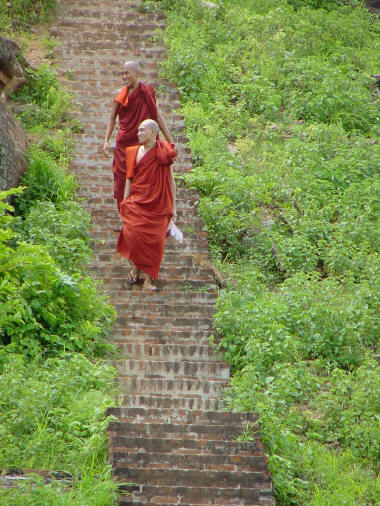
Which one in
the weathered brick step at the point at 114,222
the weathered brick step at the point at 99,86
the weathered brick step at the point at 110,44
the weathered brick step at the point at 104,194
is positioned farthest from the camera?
the weathered brick step at the point at 110,44

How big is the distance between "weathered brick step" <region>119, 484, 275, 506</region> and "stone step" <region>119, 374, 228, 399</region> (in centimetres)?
166

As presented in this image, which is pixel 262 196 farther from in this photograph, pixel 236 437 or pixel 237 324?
pixel 236 437

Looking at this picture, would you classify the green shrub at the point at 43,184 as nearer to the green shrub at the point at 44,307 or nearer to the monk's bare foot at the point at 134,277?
the monk's bare foot at the point at 134,277

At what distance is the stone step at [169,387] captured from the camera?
7.67 m

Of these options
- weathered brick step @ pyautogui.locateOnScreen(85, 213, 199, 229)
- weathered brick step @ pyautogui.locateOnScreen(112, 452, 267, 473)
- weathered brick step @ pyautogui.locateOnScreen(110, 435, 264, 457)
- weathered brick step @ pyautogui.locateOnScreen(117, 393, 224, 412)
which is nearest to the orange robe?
weathered brick step @ pyautogui.locateOnScreen(85, 213, 199, 229)

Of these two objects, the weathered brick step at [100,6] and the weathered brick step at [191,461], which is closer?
the weathered brick step at [191,461]

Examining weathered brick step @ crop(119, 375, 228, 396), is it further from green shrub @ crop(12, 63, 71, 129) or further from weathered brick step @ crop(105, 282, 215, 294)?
green shrub @ crop(12, 63, 71, 129)

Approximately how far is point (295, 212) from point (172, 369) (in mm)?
3589

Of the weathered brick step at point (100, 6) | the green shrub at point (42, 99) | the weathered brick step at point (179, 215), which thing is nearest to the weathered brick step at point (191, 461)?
the weathered brick step at point (179, 215)

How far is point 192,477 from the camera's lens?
20.3ft

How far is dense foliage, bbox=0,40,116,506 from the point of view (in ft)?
20.2

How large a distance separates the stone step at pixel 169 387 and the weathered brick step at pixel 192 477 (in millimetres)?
1526

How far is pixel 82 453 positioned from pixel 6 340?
6.05 ft

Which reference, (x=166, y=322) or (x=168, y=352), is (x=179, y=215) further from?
(x=168, y=352)
